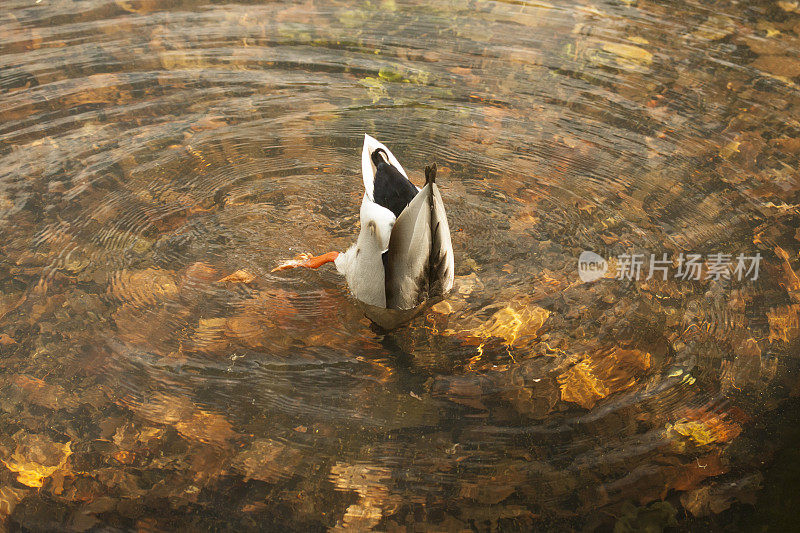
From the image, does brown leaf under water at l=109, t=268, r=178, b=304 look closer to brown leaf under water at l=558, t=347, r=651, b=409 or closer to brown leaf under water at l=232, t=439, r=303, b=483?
brown leaf under water at l=232, t=439, r=303, b=483

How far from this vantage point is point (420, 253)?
3.13m

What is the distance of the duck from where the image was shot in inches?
120

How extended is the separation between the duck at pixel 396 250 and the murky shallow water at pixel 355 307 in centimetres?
16

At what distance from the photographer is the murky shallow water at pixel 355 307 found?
282cm

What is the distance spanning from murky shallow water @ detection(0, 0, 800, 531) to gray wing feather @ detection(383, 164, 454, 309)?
0.22 metres

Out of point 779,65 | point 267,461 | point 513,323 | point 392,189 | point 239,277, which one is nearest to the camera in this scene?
point 267,461

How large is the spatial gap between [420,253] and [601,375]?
3.71 ft

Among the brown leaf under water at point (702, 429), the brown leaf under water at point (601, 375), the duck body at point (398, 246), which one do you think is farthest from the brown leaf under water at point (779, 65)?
the duck body at point (398, 246)

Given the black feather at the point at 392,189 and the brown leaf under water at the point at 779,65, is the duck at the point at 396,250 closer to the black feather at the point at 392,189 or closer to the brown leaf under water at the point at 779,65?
the black feather at the point at 392,189

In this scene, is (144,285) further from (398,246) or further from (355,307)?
(398,246)

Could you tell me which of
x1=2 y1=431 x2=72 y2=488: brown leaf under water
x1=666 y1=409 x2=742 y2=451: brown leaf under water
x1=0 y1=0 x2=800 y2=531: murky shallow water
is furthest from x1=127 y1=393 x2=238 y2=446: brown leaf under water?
x1=666 y1=409 x2=742 y2=451: brown leaf under water

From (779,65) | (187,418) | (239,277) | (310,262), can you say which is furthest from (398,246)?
(779,65)

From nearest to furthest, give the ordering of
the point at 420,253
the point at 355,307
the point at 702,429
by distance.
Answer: the point at 702,429 → the point at 420,253 → the point at 355,307

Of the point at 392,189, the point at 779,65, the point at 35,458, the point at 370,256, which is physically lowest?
the point at 35,458
